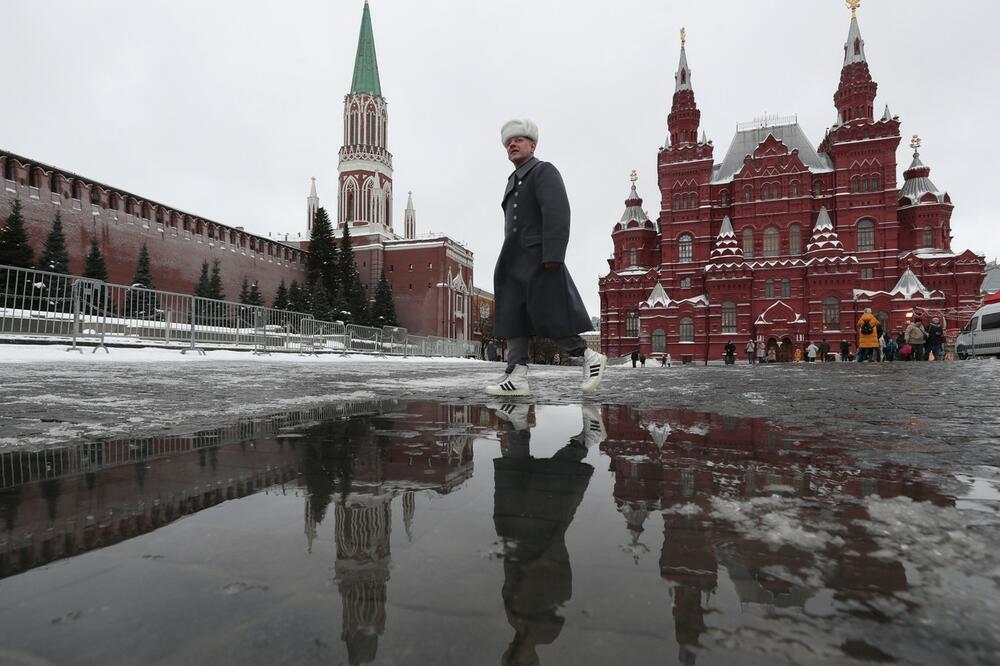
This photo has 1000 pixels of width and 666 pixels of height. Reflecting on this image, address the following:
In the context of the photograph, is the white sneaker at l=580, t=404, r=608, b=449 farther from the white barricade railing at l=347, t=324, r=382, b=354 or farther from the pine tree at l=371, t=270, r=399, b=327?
the pine tree at l=371, t=270, r=399, b=327

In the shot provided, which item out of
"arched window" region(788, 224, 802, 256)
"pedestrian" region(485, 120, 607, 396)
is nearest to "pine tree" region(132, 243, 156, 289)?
"pedestrian" region(485, 120, 607, 396)

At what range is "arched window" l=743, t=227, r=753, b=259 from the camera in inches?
1411

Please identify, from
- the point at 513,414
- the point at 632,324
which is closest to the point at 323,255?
the point at 632,324

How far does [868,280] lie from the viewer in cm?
3353

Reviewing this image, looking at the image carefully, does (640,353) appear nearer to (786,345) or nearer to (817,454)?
(786,345)

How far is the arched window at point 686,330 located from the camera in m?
34.9

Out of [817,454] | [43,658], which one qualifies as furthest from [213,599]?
[817,454]

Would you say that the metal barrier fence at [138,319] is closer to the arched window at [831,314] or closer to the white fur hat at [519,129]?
the white fur hat at [519,129]

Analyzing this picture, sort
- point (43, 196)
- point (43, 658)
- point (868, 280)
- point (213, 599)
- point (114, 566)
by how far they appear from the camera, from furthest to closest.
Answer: point (868, 280), point (43, 196), point (114, 566), point (213, 599), point (43, 658)

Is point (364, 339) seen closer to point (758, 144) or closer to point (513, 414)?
point (513, 414)

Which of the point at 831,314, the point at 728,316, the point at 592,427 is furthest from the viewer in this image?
the point at 728,316

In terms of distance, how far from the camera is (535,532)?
0.93 metres

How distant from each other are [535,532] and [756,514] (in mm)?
457

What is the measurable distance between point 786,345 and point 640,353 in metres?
8.89
